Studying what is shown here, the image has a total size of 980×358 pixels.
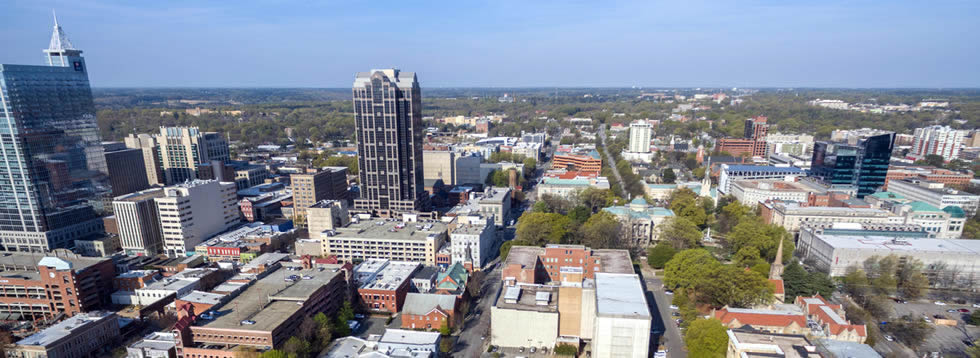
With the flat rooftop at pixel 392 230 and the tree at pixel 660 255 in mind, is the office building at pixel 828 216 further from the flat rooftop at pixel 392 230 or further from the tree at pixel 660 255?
the flat rooftop at pixel 392 230

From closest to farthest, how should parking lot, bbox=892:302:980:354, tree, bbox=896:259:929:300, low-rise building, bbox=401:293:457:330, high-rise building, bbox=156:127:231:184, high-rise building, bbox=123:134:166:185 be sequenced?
parking lot, bbox=892:302:980:354 < low-rise building, bbox=401:293:457:330 < tree, bbox=896:259:929:300 < high-rise building, bbox=156:127:231:184 < high-rise building, bbox=123:134:166:185

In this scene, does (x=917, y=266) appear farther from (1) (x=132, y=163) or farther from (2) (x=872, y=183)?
(1) (x=132, y=163)

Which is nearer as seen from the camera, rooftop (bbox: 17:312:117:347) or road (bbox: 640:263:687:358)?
rooftop (bbox: 17:312:117:347)

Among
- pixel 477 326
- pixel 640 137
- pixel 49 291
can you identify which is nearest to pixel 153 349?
pixel 49 291

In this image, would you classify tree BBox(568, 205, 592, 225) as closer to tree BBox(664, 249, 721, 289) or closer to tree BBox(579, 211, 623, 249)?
tree BBox(579, 211, 623, 249)

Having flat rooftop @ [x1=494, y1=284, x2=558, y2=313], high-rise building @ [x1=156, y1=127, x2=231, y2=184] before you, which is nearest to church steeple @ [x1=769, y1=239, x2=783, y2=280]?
flat rooftop @ [x1=494, y1=284, x2=558, y2=313]

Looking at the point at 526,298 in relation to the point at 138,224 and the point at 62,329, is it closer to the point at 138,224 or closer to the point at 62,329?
the point at 62,329

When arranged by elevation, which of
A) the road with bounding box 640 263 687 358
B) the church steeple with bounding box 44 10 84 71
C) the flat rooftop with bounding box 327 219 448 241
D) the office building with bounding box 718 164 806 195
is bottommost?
the road with bounding box 640 263 687 358

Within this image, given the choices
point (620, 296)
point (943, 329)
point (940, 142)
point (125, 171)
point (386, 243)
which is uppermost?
point (125, 171)
